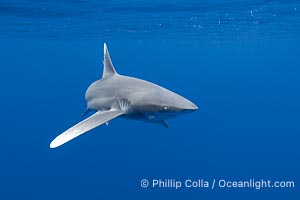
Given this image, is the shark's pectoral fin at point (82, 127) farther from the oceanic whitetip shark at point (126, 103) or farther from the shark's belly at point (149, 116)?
the shark's belly at point (149, 116)

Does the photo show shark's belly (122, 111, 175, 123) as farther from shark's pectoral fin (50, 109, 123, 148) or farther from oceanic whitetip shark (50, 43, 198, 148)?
shark's pectoral fin (50, 109, 123, 148)

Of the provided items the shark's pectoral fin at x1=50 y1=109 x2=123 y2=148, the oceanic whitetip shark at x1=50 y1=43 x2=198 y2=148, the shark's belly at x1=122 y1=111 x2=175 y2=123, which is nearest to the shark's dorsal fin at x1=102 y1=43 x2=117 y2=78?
the oceanic whitetip shark at x1=50 y1=43 x2=198 y2=148

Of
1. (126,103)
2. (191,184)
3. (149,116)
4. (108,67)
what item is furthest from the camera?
(191,184)

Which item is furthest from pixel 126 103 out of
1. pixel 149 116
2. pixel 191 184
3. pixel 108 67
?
pixel 191 184

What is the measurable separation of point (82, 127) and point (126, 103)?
1.47 metres

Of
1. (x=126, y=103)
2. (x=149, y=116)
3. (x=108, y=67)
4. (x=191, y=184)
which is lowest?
(x=149, y=116)

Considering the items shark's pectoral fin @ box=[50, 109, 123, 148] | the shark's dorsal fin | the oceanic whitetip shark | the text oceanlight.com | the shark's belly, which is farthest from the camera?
the text oceanlight.com

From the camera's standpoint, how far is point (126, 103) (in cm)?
828

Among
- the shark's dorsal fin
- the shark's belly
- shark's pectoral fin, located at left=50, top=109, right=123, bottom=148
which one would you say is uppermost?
the shark's dorsal fin

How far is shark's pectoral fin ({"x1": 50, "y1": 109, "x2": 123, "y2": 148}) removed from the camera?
648 centimetres

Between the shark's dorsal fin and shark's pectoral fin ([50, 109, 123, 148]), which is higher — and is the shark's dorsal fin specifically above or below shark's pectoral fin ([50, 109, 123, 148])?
above

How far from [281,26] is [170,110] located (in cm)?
2205

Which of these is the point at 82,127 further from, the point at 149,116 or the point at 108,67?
the point at 108,67

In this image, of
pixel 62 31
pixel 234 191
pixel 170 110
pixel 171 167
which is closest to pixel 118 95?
pixel 170 110
